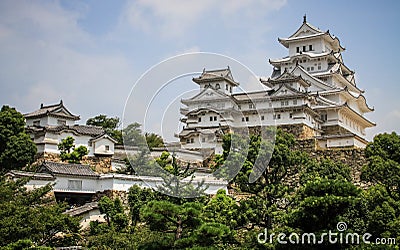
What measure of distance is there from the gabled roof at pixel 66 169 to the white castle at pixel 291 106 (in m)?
7.20

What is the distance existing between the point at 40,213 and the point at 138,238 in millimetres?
3177

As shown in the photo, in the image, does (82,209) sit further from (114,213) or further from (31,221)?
(31,221)

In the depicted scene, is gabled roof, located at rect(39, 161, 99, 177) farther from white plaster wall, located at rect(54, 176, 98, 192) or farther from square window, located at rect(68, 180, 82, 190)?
square window, located at rect(68, 180, 82, 190)

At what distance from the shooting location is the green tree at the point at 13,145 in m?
23.5

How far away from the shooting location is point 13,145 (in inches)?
935

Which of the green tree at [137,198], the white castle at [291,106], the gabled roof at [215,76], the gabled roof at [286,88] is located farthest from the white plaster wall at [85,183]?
the gabled roof at [286,88]

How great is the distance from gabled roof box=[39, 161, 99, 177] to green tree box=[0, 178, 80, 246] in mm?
4351

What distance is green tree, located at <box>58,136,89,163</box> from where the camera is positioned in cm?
2634

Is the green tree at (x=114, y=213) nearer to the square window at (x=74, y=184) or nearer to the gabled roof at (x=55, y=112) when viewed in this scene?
the square window at (x=74, y=184)

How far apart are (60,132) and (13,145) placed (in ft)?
14.8

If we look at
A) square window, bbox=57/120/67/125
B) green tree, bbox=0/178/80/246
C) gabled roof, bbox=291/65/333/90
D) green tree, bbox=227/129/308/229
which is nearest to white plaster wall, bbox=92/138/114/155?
square window, bbox=57/120/67/125

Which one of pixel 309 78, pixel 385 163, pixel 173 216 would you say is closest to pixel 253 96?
pixel 309 78

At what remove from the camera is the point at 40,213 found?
15.1 metres

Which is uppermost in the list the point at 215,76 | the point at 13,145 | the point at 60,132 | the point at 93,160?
the point at 215,76
